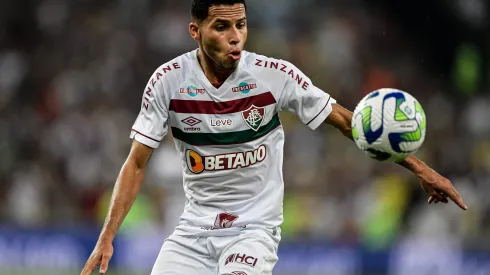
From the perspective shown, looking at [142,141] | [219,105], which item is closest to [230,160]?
[219,105]

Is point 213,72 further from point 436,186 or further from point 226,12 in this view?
point 436,186

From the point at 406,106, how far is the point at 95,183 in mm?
9668

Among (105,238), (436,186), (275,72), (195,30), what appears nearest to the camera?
(105,238)

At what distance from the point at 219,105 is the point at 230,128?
0.17m

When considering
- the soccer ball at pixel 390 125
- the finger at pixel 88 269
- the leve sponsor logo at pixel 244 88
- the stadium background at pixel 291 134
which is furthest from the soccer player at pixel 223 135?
the stadium background at pixel 291 134

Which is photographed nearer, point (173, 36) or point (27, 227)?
point (27, 227)

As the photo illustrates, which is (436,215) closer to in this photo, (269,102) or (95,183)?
(95,183)

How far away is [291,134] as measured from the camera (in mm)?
15047

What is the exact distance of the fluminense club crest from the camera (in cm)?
627

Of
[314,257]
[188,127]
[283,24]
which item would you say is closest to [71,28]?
[283,24]

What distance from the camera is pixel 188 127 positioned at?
6.32 meters

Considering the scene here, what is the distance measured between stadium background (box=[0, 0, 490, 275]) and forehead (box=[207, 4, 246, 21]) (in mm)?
6177

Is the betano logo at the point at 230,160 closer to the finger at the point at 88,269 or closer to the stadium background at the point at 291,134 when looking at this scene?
the finger at the point at 88,269

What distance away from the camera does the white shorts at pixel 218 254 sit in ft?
19.6
